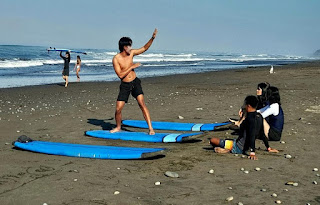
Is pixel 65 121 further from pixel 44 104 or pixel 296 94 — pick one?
pixel 296 94

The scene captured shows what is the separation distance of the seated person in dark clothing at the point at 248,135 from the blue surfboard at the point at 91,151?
4.29ft

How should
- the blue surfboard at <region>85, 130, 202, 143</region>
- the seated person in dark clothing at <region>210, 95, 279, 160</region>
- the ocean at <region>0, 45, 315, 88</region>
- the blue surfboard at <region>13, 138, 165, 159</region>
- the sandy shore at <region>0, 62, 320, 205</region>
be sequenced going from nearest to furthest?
the sandy shore at <region>0, 62, 320, 205</region> → the blue surfboard at <region>13, 138, 165, 159</region> → the seated person in dark clothing at <region>210, 95, 279, 160</region> → the blue surfboard at <region>85, 130, 202, 143</region> → the ocean at <region>0, 45, 315, 88</region>

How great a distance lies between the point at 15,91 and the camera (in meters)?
17.7

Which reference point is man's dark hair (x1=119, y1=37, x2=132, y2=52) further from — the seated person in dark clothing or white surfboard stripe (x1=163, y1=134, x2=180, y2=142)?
the seated person in dark clothing

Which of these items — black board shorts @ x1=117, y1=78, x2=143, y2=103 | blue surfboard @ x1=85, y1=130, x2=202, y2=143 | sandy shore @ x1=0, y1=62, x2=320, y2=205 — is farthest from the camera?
black board shorts @ x1=117, y1=78, x2=143, y2=103

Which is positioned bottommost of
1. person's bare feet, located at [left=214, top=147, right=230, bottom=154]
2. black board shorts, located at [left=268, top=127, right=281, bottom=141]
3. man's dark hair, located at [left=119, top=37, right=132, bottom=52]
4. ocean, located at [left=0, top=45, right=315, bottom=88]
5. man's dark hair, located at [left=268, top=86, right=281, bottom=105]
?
ocean, located at [left=0, top=45, right=315, bottom=88]

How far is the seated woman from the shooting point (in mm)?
7784

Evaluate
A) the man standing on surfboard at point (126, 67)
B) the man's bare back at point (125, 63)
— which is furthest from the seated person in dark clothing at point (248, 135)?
the man's bare back at point (125, 63)

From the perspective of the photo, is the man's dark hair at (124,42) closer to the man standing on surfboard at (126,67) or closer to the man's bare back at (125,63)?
the man standing on surfboard at (126,67)

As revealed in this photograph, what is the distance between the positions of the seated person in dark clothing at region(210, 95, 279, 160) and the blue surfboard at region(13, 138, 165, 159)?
1.31m

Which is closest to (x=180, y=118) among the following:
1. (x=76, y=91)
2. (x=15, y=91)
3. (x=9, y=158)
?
(x=9, y=158)

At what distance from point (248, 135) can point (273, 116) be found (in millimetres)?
1173

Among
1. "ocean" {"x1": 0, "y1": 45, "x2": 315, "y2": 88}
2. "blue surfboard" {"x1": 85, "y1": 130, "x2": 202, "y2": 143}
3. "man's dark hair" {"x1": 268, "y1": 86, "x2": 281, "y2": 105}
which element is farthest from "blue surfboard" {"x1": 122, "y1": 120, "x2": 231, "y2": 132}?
"ocean" {"x1": 0, "y1": 45, "x2": 315, "y2": 88}

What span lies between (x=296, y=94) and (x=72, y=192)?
11922 mm
